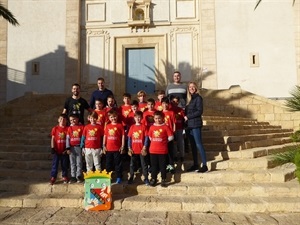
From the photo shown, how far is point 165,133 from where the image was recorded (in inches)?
207

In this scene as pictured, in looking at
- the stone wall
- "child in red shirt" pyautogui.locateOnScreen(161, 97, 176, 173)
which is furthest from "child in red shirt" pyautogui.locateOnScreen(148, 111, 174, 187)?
the stone wall

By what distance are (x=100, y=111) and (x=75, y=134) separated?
69 cm

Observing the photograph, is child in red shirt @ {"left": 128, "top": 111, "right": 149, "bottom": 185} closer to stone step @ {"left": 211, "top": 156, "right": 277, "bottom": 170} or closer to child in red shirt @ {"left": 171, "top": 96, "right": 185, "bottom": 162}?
child in red shirt @ {"left": 171, "top": 96, "right": 185, "bottom": 162}

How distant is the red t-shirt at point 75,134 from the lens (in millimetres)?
5500

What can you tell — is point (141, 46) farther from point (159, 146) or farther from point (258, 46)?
point (159, 146)

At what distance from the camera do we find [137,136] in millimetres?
5348

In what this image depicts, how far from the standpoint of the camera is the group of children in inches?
206

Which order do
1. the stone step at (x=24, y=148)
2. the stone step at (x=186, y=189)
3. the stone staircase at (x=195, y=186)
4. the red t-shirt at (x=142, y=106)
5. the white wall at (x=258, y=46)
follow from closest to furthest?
the stone staircase at (x=195, y=186) < the stone step at (x=186, y=189) < the red t-shirt at (x=142, y=106) < the stone step at (x=24, y=148) < the white wall at (x=258, y=46)

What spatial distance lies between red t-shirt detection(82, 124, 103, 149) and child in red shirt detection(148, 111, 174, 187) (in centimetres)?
91

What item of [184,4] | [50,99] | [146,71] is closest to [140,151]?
[50,99]

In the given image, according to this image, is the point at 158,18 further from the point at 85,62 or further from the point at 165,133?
the point at 165,133

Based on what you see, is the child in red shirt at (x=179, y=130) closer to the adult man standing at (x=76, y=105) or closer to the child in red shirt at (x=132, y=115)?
the child in red shirt at (x=132, y=115)

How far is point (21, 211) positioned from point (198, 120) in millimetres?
3334

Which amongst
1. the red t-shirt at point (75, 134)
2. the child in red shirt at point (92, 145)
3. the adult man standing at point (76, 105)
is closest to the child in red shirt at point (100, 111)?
the adult man standing at point (76, 105)
